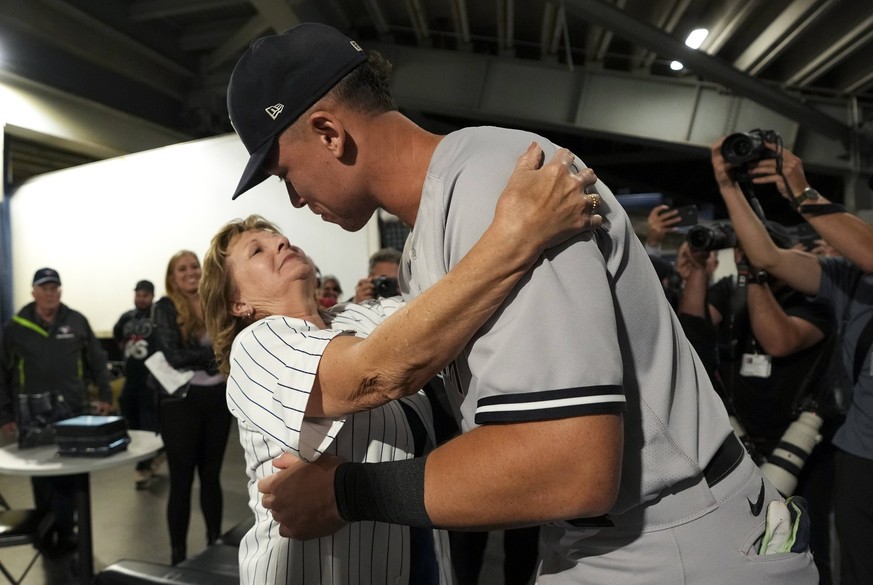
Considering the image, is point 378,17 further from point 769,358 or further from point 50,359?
point 769,358

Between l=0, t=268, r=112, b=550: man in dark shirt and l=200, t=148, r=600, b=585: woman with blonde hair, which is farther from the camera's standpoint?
l=0, t=268, r=112, b=550: man in dark shirt

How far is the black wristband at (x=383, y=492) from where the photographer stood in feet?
2.32

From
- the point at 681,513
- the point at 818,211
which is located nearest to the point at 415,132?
the point at 681,513

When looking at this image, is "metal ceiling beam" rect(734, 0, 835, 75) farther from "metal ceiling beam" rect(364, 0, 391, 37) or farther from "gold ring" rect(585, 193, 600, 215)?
"gold ring" rect(585, 193, 600, 215)

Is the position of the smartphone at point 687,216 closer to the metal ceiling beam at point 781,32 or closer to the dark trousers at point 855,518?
the dark trousers at point 855,518

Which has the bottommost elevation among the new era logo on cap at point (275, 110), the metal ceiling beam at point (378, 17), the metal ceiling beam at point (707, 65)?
the new era logo on cap at point (275, 110)

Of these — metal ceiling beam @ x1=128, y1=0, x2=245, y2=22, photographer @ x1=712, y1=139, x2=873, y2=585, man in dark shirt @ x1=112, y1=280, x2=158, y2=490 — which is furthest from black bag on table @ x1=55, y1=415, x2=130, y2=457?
metal ceiling beam @ x1=128, y1=0, x2=245, y2=22

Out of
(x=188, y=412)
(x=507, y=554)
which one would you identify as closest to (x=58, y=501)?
(x=188, y=412)

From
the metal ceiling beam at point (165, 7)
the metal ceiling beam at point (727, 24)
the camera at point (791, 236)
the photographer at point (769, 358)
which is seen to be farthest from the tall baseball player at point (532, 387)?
the metal ceiling beam at point (165, 7)

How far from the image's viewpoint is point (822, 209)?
6.24 ft

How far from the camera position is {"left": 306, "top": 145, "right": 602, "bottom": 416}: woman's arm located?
61 centimetres

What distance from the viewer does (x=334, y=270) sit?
5.17 meters

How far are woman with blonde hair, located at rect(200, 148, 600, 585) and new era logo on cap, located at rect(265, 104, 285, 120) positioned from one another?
33 centimetres

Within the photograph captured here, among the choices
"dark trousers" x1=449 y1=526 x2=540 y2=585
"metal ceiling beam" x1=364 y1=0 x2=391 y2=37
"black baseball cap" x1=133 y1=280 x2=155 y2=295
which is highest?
"metal ceiling beam" x1=364 y1=0 x2=391 y2=37
